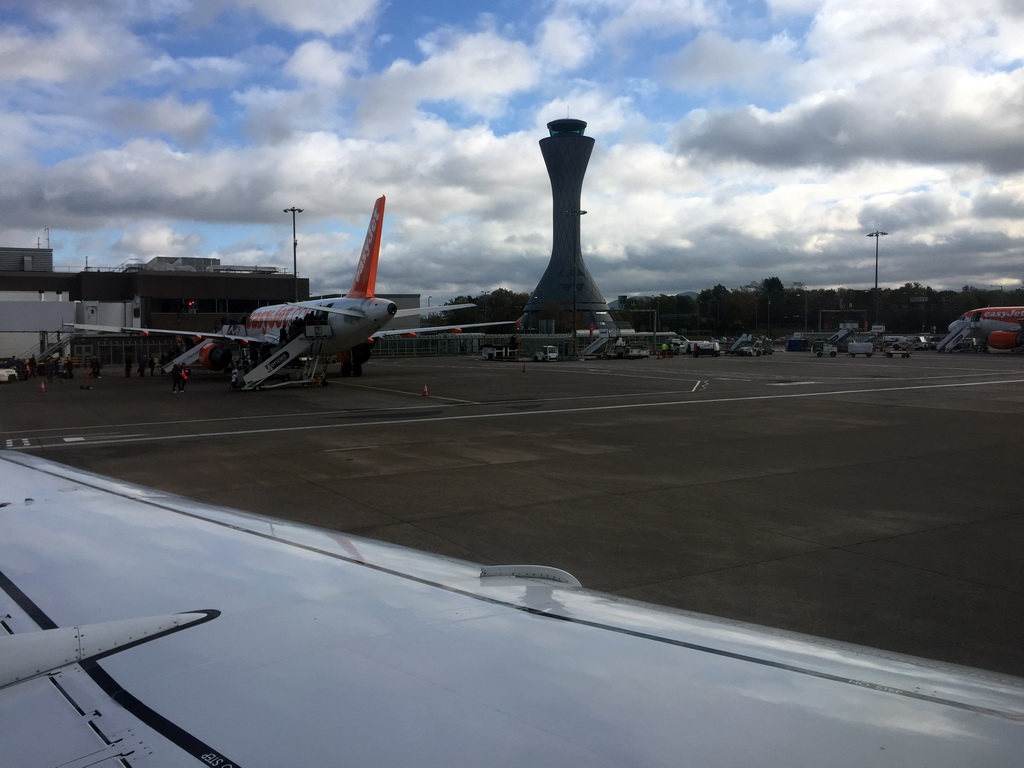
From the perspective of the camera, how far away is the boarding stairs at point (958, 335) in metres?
76.2

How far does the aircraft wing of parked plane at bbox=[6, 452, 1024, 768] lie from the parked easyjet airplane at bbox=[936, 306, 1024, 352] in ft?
270

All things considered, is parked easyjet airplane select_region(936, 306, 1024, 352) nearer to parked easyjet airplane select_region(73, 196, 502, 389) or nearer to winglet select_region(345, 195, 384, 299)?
parked easyjet airplane select_region(73, 196, 502, 389)

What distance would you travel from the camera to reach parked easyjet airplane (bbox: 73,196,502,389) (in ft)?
107

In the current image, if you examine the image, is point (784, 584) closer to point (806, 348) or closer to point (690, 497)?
point (690, 497)

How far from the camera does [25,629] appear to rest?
8.98ft

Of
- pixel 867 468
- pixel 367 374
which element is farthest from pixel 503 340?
pixel 867 468

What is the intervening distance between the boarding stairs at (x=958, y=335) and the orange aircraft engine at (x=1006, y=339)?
13.4 feet

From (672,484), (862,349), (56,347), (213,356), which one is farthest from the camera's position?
(862,349)

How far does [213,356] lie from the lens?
3822 cm

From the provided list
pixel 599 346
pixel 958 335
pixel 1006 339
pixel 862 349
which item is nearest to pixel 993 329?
pixel 958 335

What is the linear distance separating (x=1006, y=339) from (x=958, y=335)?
20.3 ft

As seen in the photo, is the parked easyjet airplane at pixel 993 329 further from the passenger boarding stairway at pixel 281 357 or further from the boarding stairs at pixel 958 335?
Result: the passenger boarding stairway at pixel 281 357

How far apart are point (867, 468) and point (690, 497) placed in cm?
451

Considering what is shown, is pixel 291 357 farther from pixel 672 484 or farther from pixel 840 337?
pixel 840 337
